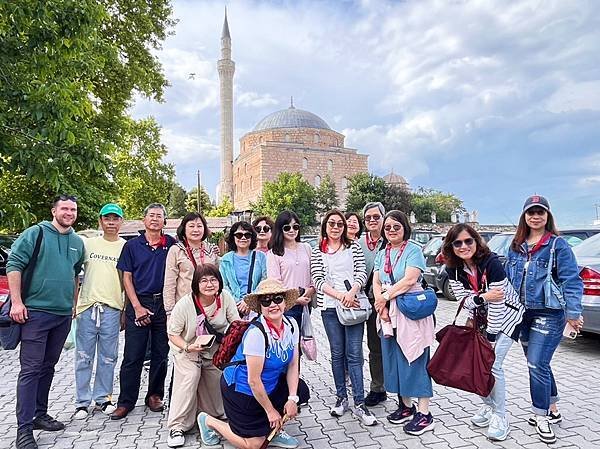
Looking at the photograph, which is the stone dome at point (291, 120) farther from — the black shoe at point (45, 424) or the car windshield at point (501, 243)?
the black shoe at point (45, 424)

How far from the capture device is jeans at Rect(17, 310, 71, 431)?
3771 mm

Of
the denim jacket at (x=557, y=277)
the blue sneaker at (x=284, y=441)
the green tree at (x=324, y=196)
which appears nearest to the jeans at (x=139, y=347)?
the blue sneaker at (x=284, y=441)

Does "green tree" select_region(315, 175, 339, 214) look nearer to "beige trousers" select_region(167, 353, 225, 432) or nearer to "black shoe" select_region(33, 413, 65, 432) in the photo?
"beige trousers" select_region(167, 353, 225, 432)

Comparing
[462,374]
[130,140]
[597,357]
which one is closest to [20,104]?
[462,374]

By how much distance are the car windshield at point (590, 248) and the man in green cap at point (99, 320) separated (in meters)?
6.07

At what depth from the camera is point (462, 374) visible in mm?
3715

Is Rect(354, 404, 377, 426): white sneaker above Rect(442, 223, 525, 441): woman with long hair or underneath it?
underneath

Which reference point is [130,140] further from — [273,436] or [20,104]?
[273,436]

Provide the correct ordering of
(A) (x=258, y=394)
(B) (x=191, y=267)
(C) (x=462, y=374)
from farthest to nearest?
(B) (x=191, y=267) < (C) (x=462, y=374) < (A) (x=258, y=394)

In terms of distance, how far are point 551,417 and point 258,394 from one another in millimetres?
2563

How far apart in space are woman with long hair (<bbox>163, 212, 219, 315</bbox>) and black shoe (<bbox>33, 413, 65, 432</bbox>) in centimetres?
135

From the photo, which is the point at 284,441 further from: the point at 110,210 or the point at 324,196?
the point at 324,196

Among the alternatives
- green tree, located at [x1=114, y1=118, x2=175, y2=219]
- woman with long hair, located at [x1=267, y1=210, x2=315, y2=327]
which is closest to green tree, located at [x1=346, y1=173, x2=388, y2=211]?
green tree, located at [x1=114, y1=118, x2=175, y2=219]

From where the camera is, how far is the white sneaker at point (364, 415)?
4.07m
